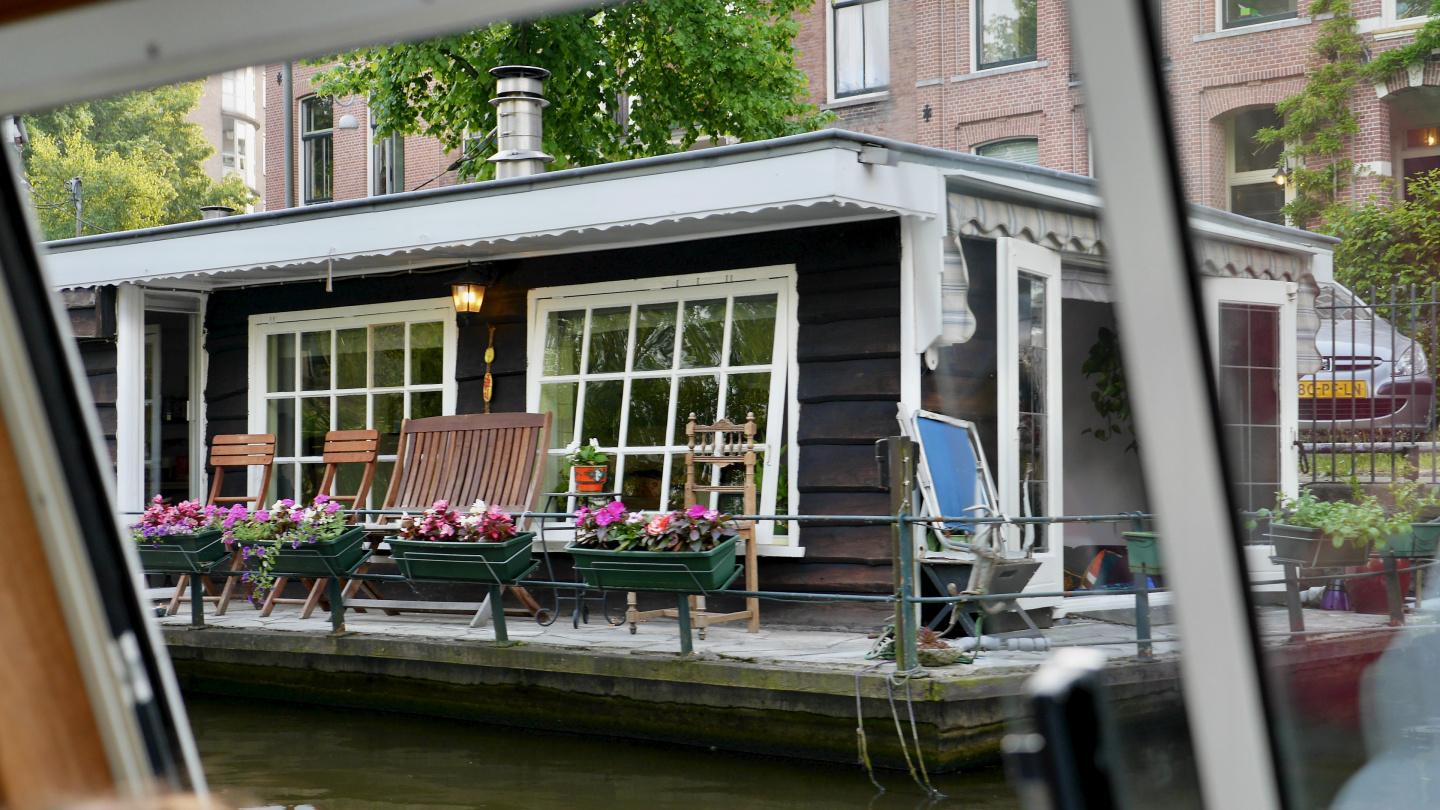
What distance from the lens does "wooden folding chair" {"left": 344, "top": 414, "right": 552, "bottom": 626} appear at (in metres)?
5.76

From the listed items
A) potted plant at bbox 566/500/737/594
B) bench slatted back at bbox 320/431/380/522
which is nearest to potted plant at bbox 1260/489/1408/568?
potted plant at bbox 566/500/737/594

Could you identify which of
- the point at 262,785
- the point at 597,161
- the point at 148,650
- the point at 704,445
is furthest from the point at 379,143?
the point at 148,650

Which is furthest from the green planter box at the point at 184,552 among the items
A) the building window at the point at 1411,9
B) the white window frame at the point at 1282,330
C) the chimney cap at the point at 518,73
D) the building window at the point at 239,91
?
the building window at the point at 1411,9

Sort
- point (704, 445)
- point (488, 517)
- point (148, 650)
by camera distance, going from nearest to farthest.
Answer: point (148, 650)
point (488, 517)
point (704, 445)

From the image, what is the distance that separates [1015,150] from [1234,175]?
0.42 ft

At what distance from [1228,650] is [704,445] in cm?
Answer: 483

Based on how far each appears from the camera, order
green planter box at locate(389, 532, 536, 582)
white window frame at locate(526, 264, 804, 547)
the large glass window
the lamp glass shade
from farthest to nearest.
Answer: the lamp glass shade, the large glass window, white window frame at locate(526, 264, 804, 547), green planter box at locate(389, 532, 536, 582)

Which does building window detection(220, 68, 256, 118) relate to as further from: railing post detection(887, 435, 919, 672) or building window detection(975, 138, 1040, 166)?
railing post detection(887, 435, 919, 672)

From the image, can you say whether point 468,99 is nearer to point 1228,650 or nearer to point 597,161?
point 597,161

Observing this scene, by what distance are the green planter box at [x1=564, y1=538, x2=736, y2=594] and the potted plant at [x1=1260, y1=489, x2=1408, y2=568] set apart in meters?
3.88

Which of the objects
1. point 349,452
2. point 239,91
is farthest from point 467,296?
point 239,91

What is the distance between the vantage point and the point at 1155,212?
70 cm

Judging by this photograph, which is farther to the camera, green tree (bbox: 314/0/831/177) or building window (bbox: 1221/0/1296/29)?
green tree (bbox: 314/0/831/177)

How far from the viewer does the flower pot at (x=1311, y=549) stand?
0.64 meters
